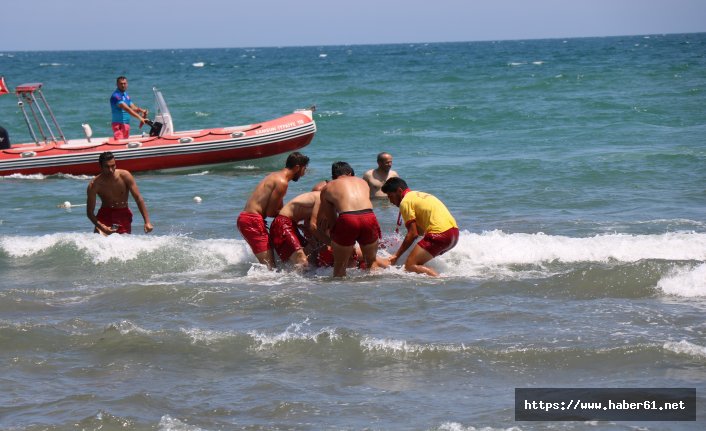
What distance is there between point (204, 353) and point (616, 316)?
302 centimetres

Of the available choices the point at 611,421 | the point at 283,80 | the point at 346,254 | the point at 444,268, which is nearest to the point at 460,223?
the point at 444,268

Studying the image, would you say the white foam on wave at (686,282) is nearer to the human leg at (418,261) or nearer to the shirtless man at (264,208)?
the human leg at (418,261)

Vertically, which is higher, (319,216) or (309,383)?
(319,216)

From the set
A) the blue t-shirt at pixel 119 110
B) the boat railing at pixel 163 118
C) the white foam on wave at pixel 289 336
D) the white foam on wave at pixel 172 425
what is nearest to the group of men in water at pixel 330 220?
the white foam on wave at pixel 289 336

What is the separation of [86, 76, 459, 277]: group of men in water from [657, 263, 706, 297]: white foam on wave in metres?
1.80

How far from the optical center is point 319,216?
833 cm

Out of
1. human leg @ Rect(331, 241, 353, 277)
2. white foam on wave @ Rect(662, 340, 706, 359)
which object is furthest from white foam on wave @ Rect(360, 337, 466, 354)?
human leg @ Rect(331, 241, 353, 277)

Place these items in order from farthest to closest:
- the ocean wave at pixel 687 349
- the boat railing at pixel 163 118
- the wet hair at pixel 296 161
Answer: the boat railing at pixel 163 118 → the wet hair at pixel 296 161 → the ocean wave at pixel 687 349

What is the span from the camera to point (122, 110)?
15.4m

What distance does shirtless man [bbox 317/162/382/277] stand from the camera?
26.4 feet

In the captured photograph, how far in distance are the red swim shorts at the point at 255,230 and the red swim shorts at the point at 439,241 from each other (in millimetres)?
1446

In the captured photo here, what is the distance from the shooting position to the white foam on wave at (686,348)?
6012 millimetres

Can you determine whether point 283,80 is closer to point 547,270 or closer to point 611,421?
point 547,270

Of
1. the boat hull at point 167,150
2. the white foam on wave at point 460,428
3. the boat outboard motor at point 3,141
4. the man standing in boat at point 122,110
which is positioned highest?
the man standing in boat at point 122,110
